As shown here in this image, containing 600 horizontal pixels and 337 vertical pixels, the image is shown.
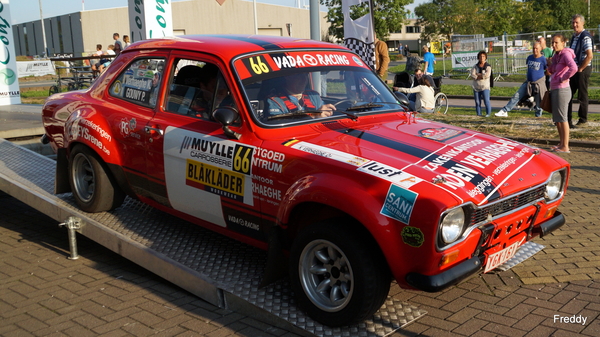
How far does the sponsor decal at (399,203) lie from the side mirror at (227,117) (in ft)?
4.46

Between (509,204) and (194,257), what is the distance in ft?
Result: 8.01

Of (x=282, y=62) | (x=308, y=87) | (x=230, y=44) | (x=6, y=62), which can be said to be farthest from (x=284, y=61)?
(x=6, y=62)

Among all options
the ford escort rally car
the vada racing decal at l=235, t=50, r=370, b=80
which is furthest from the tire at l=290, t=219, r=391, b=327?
the vada racing decal at l=235, t=50, r=370, b=80

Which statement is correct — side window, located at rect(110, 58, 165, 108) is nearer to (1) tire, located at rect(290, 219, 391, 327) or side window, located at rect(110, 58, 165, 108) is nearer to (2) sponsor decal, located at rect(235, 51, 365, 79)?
(2) sponsor decal, located at rect(235, 51, 365, 79)

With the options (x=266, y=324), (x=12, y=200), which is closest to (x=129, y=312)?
(x=266, y=324)

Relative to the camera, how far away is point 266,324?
3.89 m

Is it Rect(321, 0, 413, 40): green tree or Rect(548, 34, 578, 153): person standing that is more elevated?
Rect(321, 0, 413, 40): green tree

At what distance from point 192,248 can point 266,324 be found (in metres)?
1.15

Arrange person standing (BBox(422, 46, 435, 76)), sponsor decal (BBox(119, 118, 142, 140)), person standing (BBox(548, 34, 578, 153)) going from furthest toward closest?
person standing (BBox(422, 46, 435, 76)) → person standing (BBox(548, 34, 578, 153)) → sponsor decal (BBox(119, 118, 142, 140))

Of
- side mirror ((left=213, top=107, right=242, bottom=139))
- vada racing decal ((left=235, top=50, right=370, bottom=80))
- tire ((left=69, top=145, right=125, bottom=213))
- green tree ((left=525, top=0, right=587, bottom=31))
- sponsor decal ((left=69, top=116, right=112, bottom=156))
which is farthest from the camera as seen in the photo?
green tree ((left=525, top=0, right=587, bottom=31))

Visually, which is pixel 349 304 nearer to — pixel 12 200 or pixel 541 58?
pixel 12 200

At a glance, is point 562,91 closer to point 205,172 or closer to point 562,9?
point 205,172

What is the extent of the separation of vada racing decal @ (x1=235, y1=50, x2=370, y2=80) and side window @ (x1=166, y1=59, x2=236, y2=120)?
0.68 ft

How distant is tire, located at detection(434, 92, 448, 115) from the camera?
14.8 m
